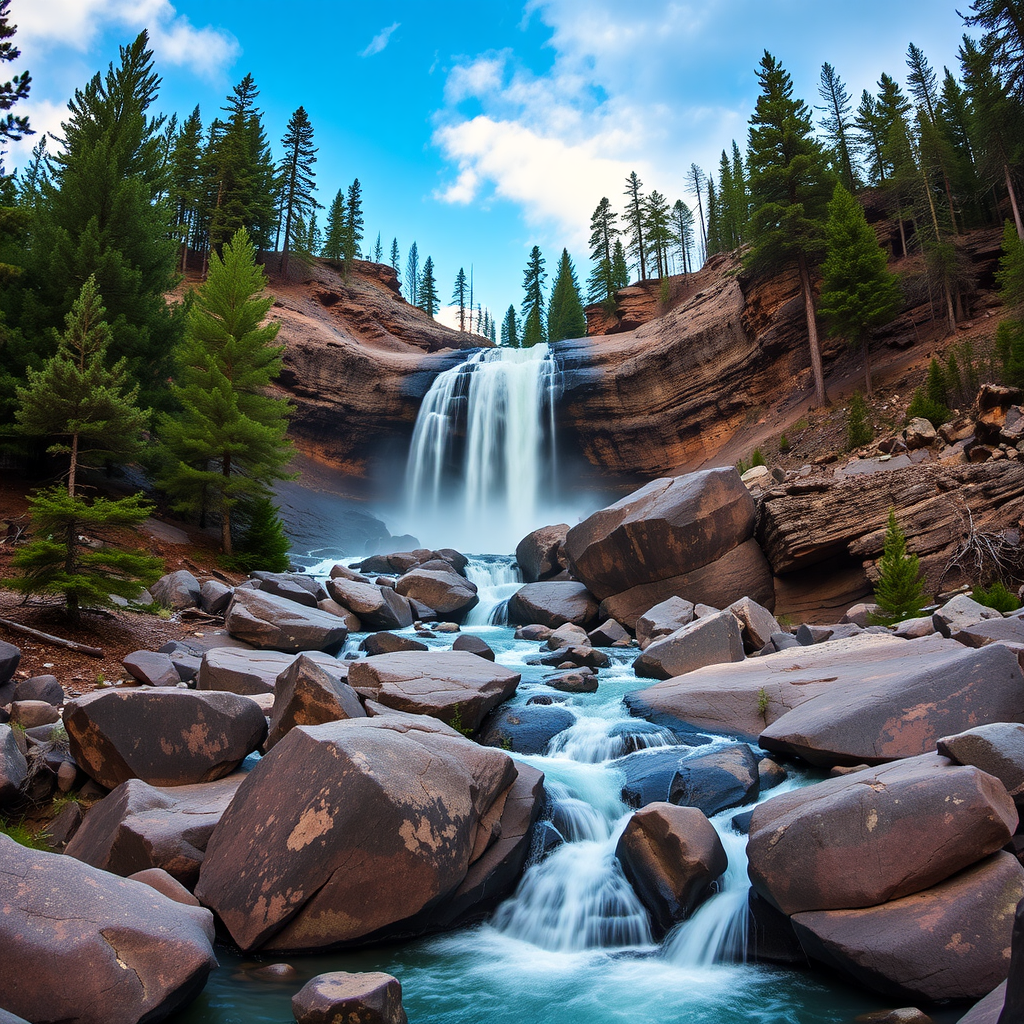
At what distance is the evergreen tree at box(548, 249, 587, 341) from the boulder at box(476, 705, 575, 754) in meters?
51.5

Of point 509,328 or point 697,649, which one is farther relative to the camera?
point 509,328

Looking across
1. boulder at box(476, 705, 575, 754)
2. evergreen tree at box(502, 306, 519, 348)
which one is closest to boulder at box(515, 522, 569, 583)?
boulder at box(476, 705, 575, 754)

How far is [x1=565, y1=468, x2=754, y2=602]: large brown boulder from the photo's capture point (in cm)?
1463

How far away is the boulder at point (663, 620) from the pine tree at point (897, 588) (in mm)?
3587

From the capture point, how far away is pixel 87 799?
20.0 feet

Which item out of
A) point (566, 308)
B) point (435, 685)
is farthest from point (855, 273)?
point (566, 308)

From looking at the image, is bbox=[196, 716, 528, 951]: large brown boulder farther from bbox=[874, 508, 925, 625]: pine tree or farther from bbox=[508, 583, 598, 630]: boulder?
bbox=[508, 583, 598, 630]: boulder

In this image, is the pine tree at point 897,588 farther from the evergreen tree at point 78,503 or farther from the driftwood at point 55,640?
the driftwood at point 55,640

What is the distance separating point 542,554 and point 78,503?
14.1 meters

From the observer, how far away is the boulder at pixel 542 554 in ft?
68.6

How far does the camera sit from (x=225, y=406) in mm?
18531

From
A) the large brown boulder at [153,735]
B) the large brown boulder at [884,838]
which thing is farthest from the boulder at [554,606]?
the large brown boulder at [884,838]

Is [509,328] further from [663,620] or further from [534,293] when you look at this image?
[663,620]

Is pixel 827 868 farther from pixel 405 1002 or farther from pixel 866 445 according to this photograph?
pixel 866 445
